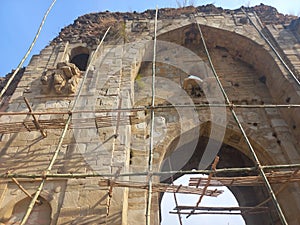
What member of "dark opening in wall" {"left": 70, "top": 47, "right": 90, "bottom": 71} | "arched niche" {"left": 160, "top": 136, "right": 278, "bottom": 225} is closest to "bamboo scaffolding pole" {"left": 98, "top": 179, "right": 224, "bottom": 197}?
"arched niche" {"left": 160, "top": 136, "right": 278, "bottom": 225}

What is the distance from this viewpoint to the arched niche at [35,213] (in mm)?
3667

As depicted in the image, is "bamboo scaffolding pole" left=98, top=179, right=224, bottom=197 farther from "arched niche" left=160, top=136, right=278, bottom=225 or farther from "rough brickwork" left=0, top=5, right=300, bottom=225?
"arched niche" left=160, top=136, right=278, bottom=225

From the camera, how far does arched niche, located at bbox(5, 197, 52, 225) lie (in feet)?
12.0

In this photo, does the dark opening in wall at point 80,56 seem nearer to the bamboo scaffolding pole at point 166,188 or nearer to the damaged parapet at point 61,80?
the damaged parapet at point 61,80

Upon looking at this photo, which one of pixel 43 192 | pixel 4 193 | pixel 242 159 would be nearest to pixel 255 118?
pixel 242 159

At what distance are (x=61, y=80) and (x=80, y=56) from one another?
7.22ft

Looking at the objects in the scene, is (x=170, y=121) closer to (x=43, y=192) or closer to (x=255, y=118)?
(x=255, y=118)

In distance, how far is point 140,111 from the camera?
19.3ft

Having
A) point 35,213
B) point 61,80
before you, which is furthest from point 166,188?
point 61,80

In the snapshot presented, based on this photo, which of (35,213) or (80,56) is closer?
(35,213)

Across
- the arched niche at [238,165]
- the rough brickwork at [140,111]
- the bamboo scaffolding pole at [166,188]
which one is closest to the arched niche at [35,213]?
the rough brickwork at [140,111]

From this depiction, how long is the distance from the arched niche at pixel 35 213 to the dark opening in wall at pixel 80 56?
4.03 meters

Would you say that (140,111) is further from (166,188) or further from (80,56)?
(80,56)

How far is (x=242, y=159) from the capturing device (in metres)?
6.57
